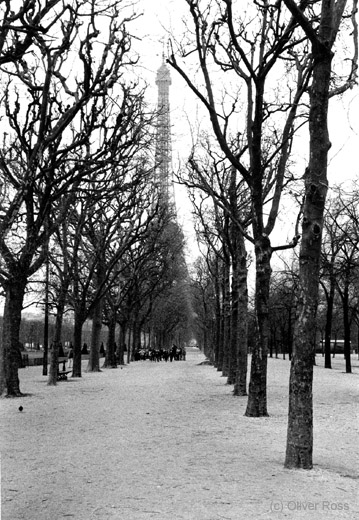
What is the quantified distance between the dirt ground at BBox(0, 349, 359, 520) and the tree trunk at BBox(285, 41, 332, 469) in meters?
0.40

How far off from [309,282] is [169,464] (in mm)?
2723

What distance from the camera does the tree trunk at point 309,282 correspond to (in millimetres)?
7676

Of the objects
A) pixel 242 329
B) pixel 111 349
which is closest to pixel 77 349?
pixel 111 349

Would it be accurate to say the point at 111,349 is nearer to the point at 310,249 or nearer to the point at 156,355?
the point at 156,355

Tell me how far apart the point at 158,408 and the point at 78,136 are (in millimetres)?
7689

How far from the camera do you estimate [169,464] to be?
7977 mm

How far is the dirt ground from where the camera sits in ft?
19.5

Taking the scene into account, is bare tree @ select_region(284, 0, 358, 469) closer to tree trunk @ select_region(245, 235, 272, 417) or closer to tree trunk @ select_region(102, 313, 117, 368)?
tree trunk @ select_region(245, 235, 272, 417)

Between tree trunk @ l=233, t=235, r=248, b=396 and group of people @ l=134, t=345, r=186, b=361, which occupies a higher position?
tree trunk @ l=233, t=235, r=248, b=396

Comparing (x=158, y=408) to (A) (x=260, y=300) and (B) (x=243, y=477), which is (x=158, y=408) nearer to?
(A) (x=260, y=300)

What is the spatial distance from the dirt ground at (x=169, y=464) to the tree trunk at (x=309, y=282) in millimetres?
401

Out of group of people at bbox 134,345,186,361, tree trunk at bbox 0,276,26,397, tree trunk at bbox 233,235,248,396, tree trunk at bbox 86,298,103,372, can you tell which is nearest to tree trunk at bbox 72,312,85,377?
tree trunk at bbox 86,298,103,372

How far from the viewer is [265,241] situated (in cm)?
1328

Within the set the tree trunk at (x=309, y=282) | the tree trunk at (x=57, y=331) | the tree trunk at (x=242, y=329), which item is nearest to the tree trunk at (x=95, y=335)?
the tree trunk at (x=57, y=331)
